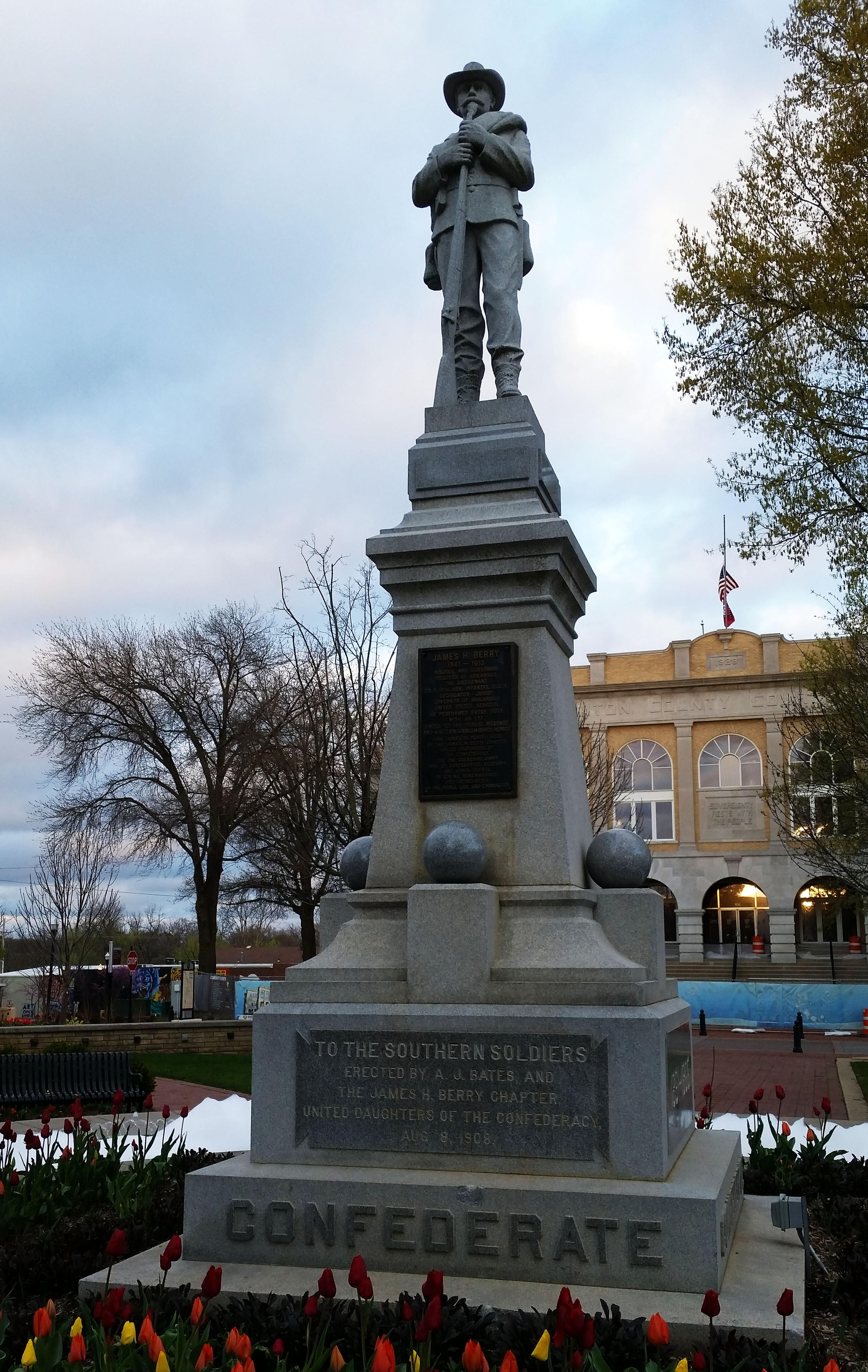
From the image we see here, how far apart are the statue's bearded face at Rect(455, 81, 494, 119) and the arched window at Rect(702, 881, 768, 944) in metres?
43.4

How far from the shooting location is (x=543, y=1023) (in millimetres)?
5348

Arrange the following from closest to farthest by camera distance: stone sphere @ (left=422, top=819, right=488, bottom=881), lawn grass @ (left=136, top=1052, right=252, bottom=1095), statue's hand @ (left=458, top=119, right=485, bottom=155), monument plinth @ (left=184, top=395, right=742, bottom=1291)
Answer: monument plinth @ (left=184, top=395, right=742, bottom=1291)
stone sphere @ (left=422, top=819, right=488, bottom=881)
statue's hand @ (left=458, top=119, right=485, bottom=155)
lawn grass @ (left=136, top=1052, right=252, bottom=1095)

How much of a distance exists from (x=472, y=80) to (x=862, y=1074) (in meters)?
15.9

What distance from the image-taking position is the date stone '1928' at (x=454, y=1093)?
5266 mm

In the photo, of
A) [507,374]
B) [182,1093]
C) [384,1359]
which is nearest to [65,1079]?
[182,1093]

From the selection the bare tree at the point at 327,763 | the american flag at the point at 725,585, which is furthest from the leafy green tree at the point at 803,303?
the american flag at the point at 725,585

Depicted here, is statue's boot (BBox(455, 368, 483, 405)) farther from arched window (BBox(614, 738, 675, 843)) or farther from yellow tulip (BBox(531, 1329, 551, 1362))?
arched window (BBox(614, 738, 675, 843))

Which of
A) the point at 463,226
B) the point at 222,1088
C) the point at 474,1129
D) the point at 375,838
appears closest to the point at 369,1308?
the point at 474,1129

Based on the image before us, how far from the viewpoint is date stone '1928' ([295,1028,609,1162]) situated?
5.27 meters

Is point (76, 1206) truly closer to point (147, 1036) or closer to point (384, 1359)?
point (384, 1359)

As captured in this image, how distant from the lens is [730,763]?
157 feet

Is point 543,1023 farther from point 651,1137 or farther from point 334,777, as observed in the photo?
point 334,777

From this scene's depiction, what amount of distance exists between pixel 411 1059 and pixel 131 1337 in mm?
2244

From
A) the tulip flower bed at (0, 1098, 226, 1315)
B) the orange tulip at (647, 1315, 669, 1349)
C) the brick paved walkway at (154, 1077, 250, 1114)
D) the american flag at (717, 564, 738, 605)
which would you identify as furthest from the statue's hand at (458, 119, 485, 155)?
the american flag at (717, 564, 738, 605)
